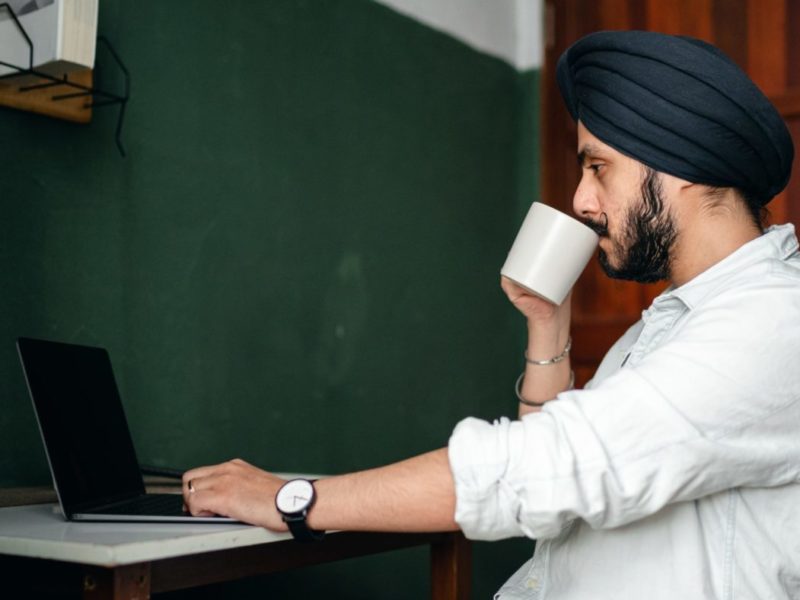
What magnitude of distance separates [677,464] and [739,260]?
0.35 m

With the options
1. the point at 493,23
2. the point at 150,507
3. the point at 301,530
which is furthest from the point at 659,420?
the point at 493,23

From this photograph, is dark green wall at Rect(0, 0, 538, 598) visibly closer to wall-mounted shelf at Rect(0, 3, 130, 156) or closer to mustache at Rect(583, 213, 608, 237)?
wall-mounted shelf at Rect(0, 3, 130, 156)

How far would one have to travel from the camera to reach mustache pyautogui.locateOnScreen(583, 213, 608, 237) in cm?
134

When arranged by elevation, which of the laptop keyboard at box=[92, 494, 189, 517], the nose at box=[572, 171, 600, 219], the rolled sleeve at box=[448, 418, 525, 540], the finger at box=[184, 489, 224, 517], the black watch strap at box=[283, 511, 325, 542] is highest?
the nose at box=[572, 171, 600, 219]

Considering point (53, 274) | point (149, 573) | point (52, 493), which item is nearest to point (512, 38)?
point (53, 274)

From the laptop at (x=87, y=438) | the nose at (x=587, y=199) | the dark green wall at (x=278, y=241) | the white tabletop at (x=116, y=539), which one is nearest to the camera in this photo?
the white tabletop at (x=116, y=539)

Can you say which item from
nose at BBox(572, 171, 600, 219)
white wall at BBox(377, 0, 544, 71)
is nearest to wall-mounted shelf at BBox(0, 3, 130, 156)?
nose at BBox(572, 171, 600, 219)

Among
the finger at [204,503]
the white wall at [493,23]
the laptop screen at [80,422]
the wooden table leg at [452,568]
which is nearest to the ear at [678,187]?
the wooden table leg at [452,568]

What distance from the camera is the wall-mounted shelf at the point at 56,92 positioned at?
1466 millimetres

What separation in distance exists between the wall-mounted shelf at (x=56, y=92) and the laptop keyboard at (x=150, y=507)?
2.17 feet

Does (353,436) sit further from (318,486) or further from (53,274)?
(318,486)

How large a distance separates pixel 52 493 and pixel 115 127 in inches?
26.9

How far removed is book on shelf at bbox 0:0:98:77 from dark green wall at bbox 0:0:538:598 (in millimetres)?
141

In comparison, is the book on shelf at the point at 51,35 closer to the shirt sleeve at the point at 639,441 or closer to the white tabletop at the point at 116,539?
the white tabletop at the point at 116,539
